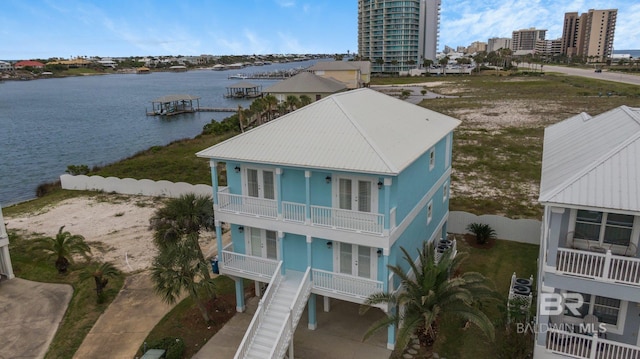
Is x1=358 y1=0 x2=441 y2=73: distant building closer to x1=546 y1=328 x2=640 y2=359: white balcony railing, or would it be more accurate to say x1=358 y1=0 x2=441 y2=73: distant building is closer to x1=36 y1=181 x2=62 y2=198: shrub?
x1=36 y1=181 x2=62 y2=198: shrub

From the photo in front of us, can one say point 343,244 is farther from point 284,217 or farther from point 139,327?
point 139,327

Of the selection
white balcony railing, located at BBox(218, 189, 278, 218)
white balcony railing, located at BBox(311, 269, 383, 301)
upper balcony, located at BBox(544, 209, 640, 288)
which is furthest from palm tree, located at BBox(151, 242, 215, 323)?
upper balcony, located at BBox(544, 209, 640, 288)

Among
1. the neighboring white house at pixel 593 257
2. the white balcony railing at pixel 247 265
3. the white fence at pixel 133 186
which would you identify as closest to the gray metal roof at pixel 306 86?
the white fence at pixel 133 186

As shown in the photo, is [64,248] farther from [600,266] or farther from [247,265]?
[600,266]

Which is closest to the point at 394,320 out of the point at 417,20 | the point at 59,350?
the point at 59,350

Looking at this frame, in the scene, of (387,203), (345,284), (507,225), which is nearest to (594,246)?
(387,203)
